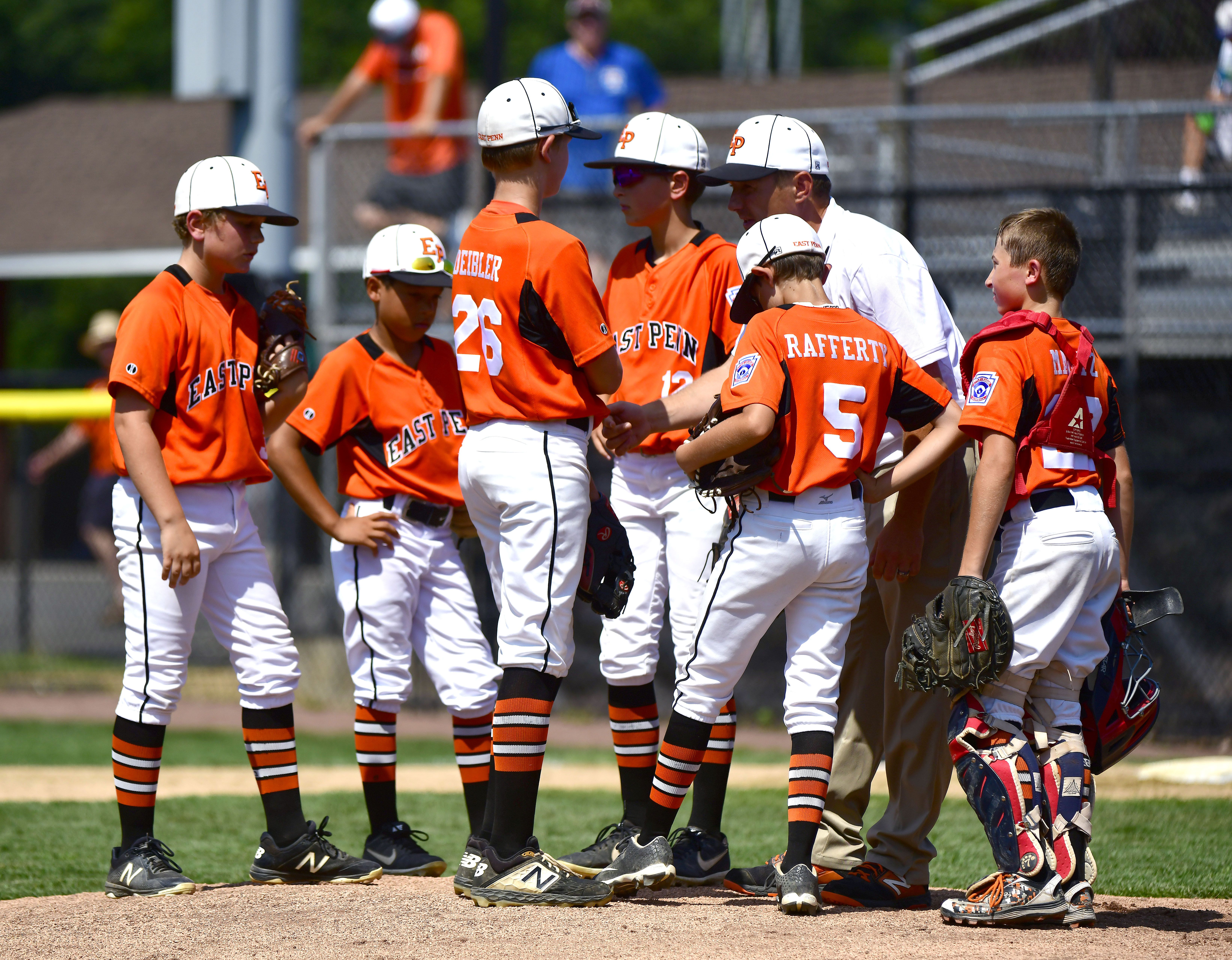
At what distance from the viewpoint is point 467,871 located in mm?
4105

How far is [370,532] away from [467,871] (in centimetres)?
128

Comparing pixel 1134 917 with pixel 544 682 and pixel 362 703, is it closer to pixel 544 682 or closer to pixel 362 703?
pixel 544 682

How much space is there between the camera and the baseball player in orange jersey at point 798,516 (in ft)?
12.8

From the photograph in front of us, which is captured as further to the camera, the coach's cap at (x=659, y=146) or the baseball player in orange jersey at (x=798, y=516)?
the coach's cap at (x=659, y=146)

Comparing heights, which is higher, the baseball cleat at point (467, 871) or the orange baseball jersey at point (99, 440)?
the orange baseball jersey at point (99, 440)

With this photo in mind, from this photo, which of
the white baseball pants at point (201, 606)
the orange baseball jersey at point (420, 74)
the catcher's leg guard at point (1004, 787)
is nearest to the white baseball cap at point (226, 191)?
the white baseball pants at point (201, 606)

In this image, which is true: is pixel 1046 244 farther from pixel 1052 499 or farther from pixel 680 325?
pixel 680 325

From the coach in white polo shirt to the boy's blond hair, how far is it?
1.06 ft

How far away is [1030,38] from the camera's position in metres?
9.05

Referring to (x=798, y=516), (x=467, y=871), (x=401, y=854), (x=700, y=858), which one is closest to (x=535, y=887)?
(x=467, y=871)

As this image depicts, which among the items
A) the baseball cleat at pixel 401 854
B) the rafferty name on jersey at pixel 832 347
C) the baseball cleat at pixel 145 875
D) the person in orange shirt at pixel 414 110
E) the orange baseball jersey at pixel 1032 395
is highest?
the person in orange shirt at pixel 414 110

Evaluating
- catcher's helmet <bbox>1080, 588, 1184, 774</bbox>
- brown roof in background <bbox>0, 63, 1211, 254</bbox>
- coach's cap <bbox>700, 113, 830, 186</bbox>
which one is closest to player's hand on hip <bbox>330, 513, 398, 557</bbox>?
coach's cap <bbox>700, 113, 830, 186</bbox>

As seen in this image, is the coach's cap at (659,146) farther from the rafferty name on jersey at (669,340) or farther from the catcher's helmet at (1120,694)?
the catcher's helmet at (1120,694)

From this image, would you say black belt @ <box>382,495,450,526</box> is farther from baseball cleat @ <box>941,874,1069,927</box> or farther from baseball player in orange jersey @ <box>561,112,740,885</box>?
baseball cleat @ <box>941,874,1069,927</box>
